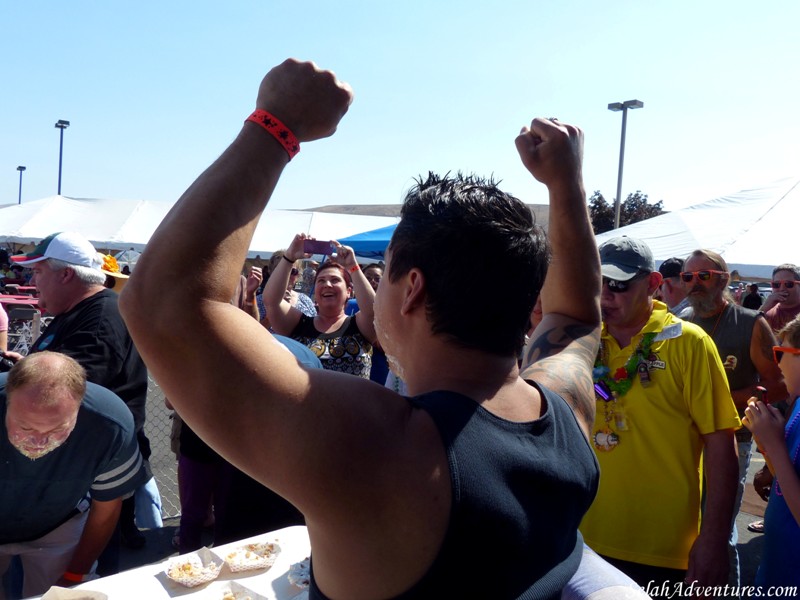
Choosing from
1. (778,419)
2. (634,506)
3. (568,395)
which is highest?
(568,395)

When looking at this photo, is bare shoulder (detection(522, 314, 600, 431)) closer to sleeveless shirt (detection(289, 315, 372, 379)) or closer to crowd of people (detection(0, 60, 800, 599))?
crowd of people (detection(0, 60, 800, 599))

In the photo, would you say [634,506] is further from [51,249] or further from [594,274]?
[51,249]

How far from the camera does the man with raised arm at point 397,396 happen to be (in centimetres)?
80

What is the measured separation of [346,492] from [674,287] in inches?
204

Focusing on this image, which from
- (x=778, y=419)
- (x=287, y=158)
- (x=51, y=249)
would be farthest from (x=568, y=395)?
(x=51, y=249)

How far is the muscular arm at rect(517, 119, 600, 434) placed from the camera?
1343 millimetres

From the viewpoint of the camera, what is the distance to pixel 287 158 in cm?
91

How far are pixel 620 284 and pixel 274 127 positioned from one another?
88.7 inches

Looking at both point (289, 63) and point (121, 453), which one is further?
point (121, 453)

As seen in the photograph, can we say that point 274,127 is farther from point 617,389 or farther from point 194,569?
point 617,389

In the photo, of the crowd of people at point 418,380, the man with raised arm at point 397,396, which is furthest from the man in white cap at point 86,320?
the man with raised arm at point 397,396

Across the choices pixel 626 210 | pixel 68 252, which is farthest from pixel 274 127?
pixel 626 210

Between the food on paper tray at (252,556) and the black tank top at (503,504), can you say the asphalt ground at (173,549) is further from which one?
the black tank top at (503,504)

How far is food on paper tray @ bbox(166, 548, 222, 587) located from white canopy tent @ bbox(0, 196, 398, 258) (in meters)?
14.4
